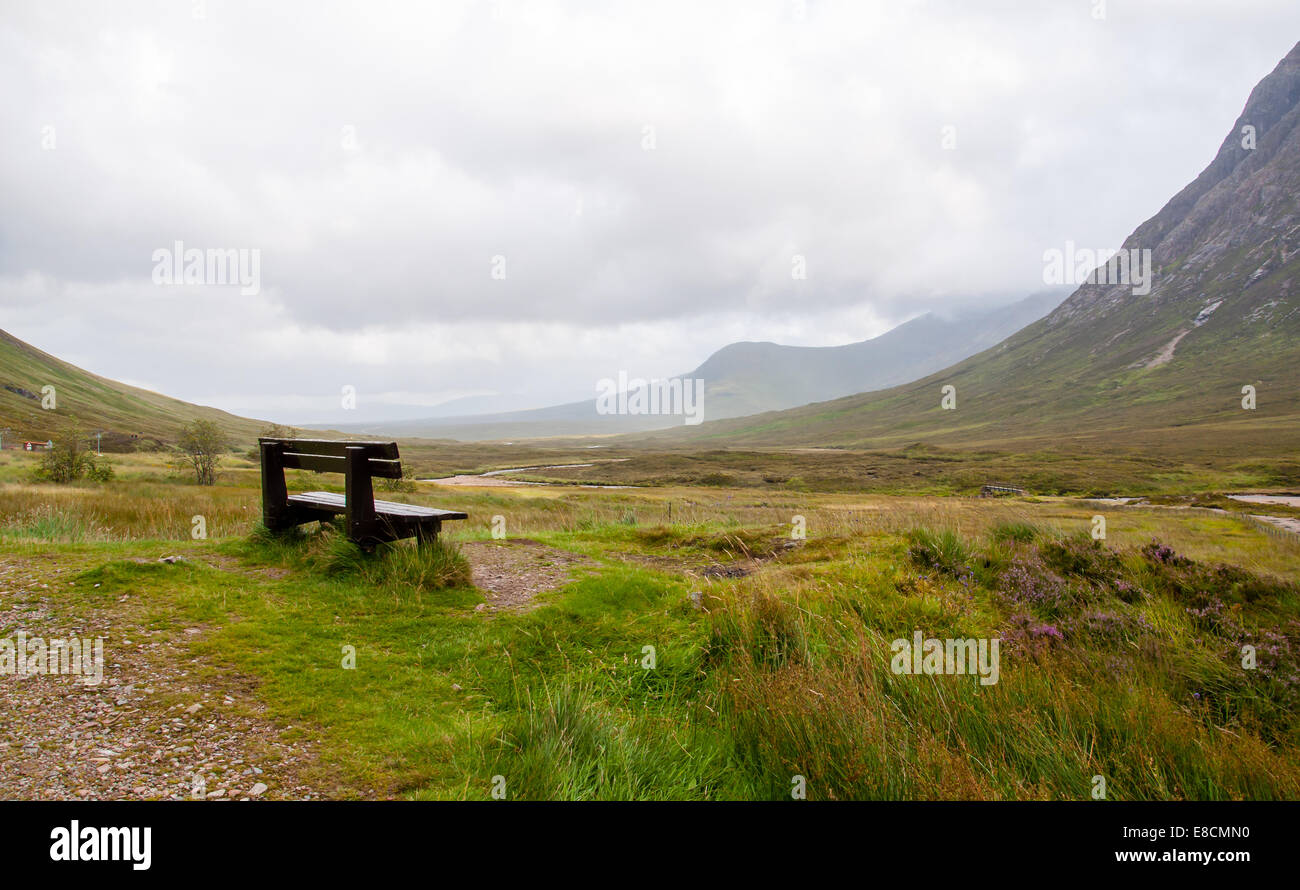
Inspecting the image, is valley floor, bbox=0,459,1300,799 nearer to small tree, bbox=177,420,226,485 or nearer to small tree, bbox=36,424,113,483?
small tree, bbox=36,424,113,483

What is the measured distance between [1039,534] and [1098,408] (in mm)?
168096

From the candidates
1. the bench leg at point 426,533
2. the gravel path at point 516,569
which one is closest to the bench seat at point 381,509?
the bench leg at point 426,533

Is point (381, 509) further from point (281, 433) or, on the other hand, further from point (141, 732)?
point (281, 433)

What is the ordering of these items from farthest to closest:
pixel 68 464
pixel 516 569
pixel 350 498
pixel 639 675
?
1. pixel 68 464
2. pixel 516 569
3. pixel 350 498
4. pixel 639 675

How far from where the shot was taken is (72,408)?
353ft

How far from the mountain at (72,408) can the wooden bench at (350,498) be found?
80988mm

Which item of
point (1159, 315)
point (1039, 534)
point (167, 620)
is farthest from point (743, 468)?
point (1159, 315)

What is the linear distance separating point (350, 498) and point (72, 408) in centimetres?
14356

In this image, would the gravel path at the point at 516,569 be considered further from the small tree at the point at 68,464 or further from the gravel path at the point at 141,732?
the small tree at the point at 68,464

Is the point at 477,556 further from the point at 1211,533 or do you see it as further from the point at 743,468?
the point at 743,468

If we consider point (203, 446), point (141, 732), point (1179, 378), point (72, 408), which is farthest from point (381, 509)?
point (1179, 378)

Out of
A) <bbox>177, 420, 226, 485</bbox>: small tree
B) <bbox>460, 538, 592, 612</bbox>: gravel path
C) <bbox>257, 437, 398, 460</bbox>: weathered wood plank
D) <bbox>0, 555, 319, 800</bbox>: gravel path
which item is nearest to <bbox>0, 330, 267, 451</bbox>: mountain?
<bbox>177, 420, 226, 485</bbox>: small tree

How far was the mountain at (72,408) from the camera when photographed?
78438mm

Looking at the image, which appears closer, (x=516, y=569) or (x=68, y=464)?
(x=516, y=569)
